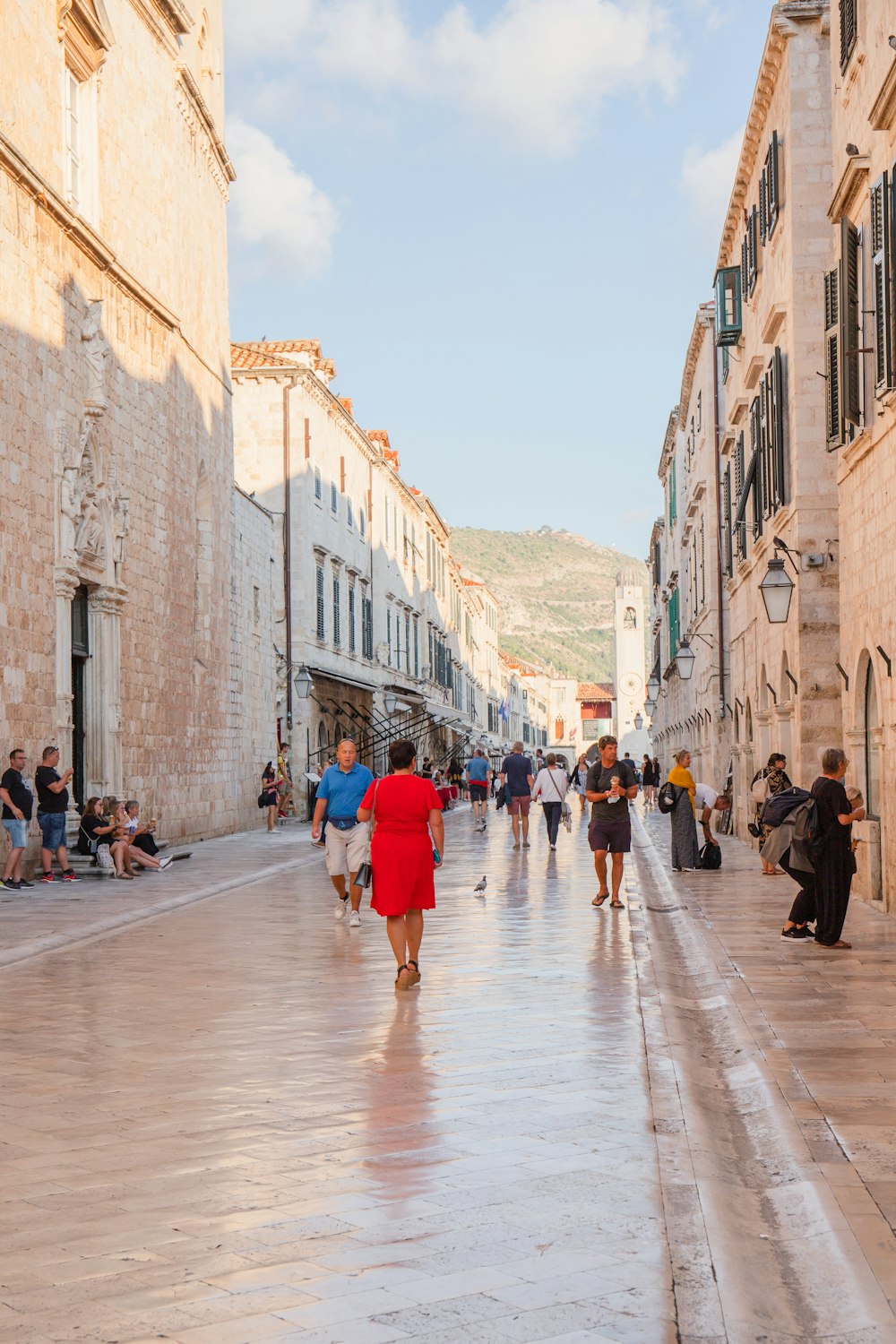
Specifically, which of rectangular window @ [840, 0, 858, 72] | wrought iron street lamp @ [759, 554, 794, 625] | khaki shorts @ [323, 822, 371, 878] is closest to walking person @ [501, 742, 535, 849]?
wrought iron street lamp @ [759, 554, 794, 625]

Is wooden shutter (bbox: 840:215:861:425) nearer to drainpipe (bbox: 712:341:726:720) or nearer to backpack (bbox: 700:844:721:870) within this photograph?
backpack (bbox: 700:844:721:870)

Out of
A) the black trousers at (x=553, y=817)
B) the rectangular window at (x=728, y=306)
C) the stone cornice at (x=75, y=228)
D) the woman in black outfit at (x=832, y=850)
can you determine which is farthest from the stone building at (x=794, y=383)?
the stone cornice at (x=75, y=228)

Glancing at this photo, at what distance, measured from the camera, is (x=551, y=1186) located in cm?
519

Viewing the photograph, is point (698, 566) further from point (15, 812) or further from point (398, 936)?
point (398, 936)

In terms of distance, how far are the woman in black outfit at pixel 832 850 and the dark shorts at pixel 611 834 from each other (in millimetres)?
3734

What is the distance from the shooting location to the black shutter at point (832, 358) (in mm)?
15469

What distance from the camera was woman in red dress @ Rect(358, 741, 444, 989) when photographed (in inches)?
385

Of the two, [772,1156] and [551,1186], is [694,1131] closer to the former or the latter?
[772,1156]

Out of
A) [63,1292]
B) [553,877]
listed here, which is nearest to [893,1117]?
[63,1292]

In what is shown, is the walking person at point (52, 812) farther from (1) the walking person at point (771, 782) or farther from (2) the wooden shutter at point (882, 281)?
(2) the wooden shutter at point (882, 281)

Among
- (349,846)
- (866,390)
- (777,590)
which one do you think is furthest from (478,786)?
(866,390)

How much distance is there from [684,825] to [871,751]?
16.6ft

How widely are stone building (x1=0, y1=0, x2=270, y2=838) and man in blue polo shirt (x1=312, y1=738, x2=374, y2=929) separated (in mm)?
5454

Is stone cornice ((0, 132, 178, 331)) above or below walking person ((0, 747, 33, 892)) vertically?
above
